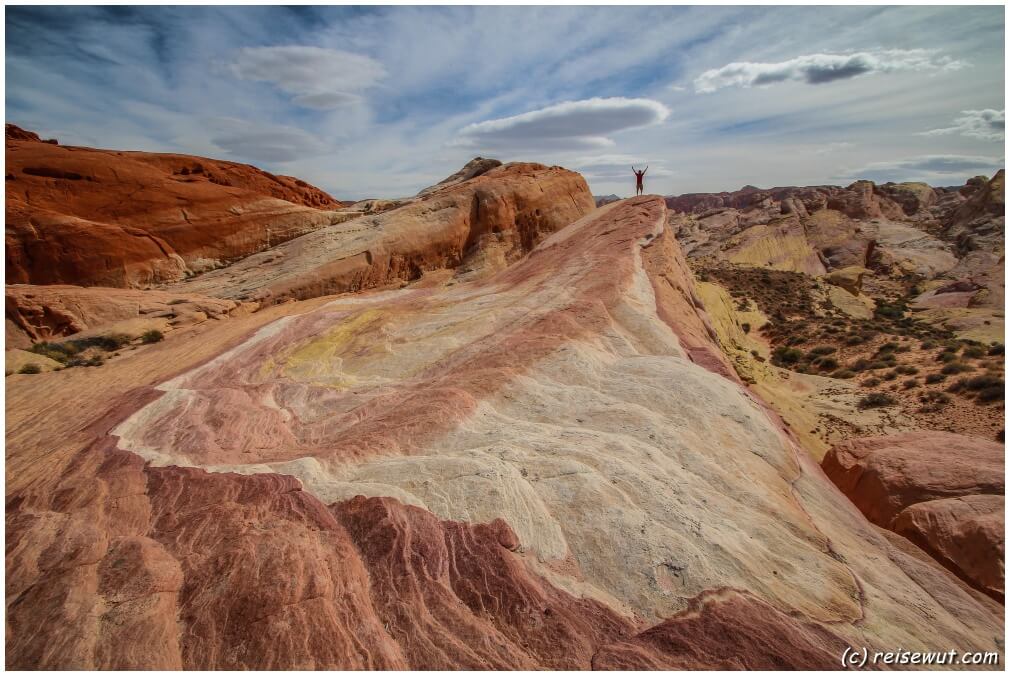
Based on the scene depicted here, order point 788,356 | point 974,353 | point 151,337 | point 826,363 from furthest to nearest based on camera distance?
point 788,356
point 826,363
point 974,353
point 151,337

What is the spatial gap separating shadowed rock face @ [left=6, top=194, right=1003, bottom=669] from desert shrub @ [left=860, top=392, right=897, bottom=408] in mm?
10806

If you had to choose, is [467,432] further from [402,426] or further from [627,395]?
[627,395]

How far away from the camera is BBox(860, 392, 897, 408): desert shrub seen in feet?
52.5

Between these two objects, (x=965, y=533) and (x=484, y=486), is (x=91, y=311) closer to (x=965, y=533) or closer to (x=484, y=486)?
(x=484, y=486)

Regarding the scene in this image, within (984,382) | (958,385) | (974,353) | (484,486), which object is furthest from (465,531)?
(974,353)

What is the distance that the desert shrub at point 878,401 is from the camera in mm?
16016

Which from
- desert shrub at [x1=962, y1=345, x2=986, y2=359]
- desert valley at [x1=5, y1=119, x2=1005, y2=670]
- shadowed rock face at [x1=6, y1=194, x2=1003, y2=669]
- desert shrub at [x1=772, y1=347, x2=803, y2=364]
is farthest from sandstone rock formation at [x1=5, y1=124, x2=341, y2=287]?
desert shrub at [x1=962, y1=345, x2=986, y2=359]

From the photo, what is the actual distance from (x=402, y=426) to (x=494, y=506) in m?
2.48

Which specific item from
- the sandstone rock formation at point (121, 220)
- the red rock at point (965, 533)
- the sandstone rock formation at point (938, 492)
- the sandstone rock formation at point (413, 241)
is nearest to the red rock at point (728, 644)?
the red rock at point (965, 533)

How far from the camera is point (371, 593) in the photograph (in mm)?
4637

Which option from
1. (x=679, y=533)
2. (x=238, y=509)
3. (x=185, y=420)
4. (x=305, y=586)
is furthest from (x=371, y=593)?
(x=185, y=420)

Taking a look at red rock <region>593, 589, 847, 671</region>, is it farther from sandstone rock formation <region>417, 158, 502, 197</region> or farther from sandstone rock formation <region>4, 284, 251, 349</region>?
sandstone rock formation <region>417, 158, 502, 197</region>

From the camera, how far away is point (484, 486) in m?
5.75

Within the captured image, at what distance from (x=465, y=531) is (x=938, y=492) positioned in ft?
25.3
